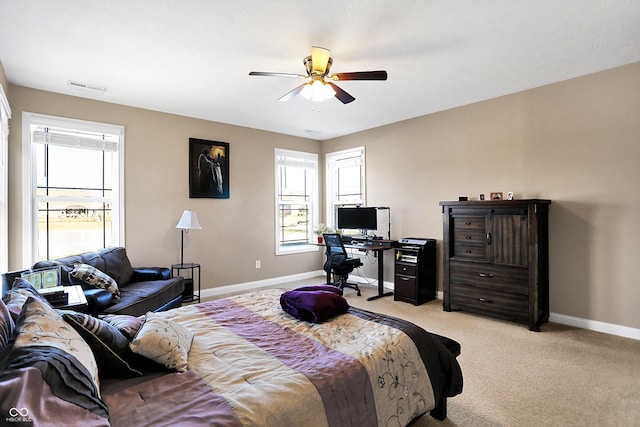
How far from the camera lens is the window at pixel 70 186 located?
3680 millimetres

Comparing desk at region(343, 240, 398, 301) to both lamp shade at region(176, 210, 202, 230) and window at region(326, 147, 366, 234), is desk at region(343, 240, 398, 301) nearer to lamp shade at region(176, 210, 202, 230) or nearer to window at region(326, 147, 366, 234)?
window at region(326, 147, 366, 234)

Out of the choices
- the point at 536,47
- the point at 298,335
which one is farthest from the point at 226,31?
the point at 536,47

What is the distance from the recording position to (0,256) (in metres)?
3.13

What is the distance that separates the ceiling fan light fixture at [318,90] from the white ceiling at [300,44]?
29cm

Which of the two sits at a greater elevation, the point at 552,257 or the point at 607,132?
the point at 607,132

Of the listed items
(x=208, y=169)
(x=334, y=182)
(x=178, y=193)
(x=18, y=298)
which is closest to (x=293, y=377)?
(x=18, y=298)

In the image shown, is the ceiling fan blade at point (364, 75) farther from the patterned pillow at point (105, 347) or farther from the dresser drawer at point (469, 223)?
the patterned pillow at point (105, 347)

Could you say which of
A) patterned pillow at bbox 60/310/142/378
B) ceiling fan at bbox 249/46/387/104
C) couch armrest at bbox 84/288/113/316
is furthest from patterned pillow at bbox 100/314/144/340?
ceiling fan at bbox 249/46/387/104

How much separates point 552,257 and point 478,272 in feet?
2.63

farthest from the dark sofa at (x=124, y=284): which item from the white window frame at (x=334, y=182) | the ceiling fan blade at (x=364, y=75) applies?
the white window frame at (x=334, y=182)

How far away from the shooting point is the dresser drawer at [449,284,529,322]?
11.7 ft

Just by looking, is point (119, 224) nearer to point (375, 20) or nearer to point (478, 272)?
point (375, 20)

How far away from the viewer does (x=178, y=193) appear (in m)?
4.70

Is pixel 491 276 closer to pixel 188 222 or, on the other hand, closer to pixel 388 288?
pixel 388 288
